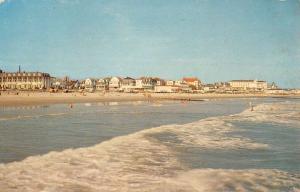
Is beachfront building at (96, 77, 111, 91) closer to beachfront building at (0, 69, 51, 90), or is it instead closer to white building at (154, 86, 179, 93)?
white building at (154, 86, 179, 93)

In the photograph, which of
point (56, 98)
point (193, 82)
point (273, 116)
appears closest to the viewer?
point (273, 116)

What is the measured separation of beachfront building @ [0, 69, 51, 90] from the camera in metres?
143

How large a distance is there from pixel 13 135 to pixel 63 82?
6184 inches

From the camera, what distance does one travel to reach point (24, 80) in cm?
14625

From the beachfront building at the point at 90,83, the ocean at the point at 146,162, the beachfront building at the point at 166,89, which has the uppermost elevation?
the beachfront building at the point at 90,83

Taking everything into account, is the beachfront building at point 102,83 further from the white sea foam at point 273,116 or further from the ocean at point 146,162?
the ocean at point 146,162

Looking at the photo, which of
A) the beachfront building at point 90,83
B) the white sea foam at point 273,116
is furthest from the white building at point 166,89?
the white sea foam at point 273,116

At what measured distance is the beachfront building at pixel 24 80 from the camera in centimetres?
14262

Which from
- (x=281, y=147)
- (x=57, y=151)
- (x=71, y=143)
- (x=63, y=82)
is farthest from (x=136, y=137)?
(x=63, y=82)

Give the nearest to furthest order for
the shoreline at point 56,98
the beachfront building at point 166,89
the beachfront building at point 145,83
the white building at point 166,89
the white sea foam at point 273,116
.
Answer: the white sea foam at point 273,116
the shoreline at point 56,98
the beachfront building at point 166,89
the white building at point 166,89
the beachfront building at point 145,83

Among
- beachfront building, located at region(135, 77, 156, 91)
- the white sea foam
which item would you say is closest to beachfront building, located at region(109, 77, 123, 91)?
beachfront building, located at region(135, 77, 156, 91)

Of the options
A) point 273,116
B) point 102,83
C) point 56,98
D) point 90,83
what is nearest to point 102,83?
point 102,83

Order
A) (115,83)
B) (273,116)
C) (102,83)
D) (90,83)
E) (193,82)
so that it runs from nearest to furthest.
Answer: (273,116) → (115,83) → (90,83) → (102,83) → (193,82)

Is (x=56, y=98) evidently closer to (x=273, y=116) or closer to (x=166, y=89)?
(x=273, y=116)
